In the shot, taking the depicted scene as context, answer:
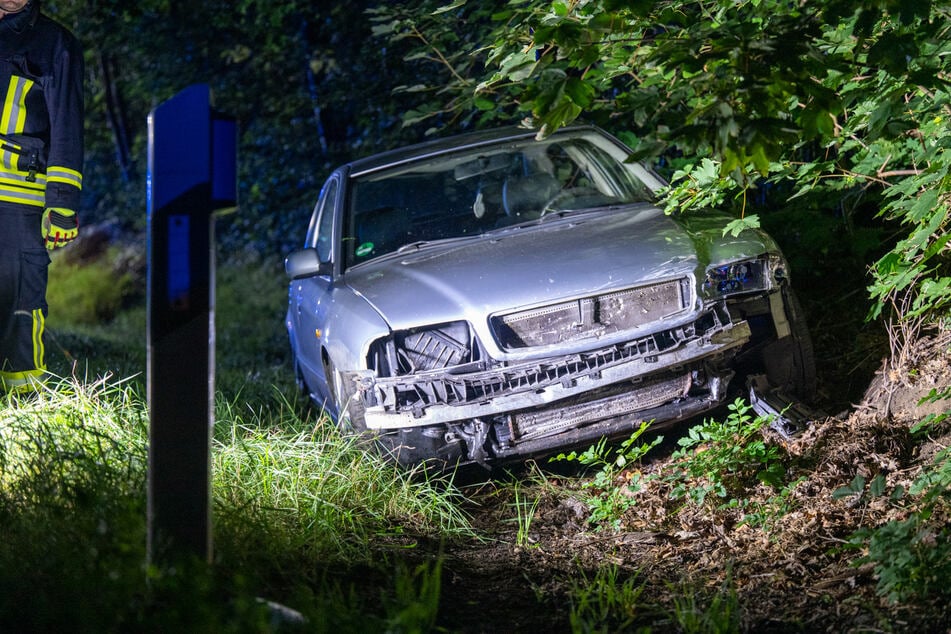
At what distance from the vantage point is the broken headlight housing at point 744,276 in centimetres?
460

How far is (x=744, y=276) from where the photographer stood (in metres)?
4.68

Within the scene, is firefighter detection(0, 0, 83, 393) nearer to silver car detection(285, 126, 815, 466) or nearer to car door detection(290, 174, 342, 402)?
car door detection(290, 174, 342, 402)

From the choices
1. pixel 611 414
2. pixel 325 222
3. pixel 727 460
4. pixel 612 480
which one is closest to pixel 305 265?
pixel 325 222

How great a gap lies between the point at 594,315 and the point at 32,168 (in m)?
2.96

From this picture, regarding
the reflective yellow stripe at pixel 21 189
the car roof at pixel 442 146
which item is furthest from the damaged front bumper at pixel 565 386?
the reflective yellow stripe at pixel 21 189

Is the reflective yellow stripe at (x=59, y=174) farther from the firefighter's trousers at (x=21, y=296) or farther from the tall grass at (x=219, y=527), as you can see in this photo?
the tall grass at (x=219, y=527)

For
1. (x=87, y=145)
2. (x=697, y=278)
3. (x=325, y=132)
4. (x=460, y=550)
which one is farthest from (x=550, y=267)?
(x=87, y=145)

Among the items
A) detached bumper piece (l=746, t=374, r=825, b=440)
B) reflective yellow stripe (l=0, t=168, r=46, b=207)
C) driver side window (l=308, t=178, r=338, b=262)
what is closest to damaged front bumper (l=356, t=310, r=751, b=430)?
detached bumper piece (l=746, t=374, r=825, b=440)

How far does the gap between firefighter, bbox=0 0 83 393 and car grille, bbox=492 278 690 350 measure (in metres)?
2.44

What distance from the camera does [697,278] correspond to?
15.0 feet

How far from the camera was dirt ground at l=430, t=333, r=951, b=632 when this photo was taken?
3.43 metres

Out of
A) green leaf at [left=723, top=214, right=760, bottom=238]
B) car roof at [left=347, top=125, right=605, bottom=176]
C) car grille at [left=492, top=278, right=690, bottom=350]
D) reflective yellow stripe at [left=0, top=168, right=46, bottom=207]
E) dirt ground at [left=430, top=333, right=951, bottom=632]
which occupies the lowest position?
dirt ground at [left=430, top=333, right=951, bottom=632]

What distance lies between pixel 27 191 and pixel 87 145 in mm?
14817

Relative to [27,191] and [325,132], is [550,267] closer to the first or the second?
[27,191]
